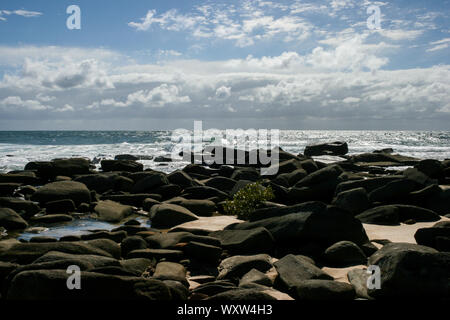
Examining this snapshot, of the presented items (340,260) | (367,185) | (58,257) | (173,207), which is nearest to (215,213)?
(173,207)

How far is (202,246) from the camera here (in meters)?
6.77

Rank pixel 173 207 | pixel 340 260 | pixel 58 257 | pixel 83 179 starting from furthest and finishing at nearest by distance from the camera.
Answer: pixel 83 179 < pixel 173 207 < pixel 340 260 < pixel 58 257

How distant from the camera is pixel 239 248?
280 inches

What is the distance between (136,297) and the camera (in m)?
4.73

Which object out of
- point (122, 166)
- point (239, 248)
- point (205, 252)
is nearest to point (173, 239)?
point (205, 252)

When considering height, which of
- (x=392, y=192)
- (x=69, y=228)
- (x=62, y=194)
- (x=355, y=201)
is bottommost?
(x=69, y=228)

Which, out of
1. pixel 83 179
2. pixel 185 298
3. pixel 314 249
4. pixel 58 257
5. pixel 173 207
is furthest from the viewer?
pixel 83 179

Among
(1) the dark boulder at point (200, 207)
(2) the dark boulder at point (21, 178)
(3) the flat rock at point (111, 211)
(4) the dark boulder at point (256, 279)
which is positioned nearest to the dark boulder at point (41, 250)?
(4) the dark boulder at point (256, 279)

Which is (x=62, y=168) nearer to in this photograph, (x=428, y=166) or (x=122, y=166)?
(x=122, y=166)

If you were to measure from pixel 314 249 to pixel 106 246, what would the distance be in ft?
11.4

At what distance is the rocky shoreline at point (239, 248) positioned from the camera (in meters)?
4.86
